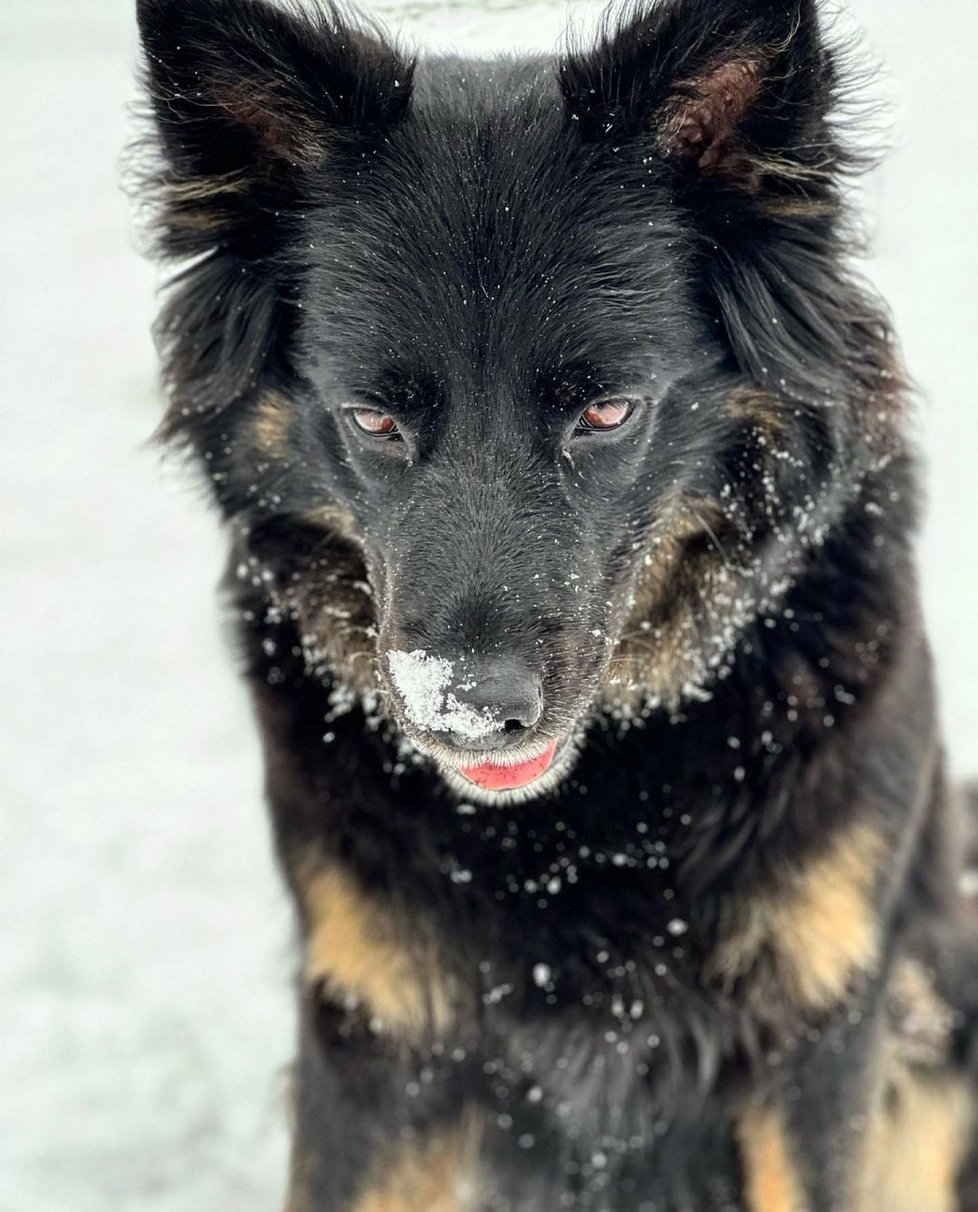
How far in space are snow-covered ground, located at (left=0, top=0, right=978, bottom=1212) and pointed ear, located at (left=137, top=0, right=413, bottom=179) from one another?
33 centimetres

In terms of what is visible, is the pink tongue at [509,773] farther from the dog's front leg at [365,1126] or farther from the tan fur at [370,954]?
the dog's front leg at [365,1126]

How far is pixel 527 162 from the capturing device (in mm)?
2439

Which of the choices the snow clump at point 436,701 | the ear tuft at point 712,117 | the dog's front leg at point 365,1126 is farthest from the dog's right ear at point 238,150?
the dog's front leg at point 365,1126

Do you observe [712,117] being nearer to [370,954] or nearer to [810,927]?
[810,927]

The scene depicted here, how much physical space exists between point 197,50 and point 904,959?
240cm

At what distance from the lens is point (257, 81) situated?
2416 mm

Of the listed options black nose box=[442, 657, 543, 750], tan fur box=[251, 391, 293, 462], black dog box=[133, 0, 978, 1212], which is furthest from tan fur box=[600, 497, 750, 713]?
tan fur box=[251, 391, 293, 462]

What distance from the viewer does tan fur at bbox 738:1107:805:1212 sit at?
3.03m

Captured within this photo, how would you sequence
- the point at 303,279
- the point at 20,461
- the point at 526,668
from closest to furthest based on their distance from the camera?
the point at 526,668 → the point at 303,279 → the point at 20,461

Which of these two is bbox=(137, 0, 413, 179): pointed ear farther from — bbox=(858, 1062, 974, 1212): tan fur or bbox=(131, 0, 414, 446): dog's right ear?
bbox=(858, 1062, 974, 1212): tan fur

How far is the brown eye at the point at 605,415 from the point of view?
248 cm

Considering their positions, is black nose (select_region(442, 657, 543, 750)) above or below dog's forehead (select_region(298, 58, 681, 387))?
below

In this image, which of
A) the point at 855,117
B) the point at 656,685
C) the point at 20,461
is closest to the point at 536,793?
the point at 656,685

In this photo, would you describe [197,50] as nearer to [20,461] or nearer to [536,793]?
[536,793]
